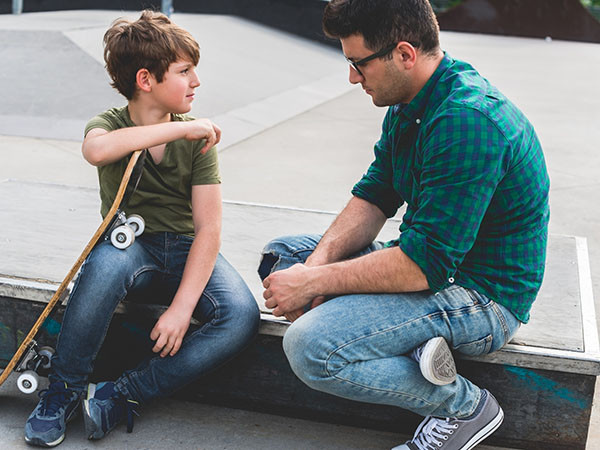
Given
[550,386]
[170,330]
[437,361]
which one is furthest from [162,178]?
[550,386]

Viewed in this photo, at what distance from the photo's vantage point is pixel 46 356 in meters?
2.50

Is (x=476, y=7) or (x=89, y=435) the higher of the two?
(x=89, y=435)

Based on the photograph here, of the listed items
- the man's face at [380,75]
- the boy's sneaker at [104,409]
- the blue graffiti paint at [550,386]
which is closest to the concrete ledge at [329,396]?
the blue graffiti paint at [550,386]

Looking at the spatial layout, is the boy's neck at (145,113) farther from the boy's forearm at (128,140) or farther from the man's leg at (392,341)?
the man's leg at (392,341)

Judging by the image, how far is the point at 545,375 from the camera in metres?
2.38

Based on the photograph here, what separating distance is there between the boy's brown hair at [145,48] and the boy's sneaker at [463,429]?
1.41m

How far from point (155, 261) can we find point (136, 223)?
0.48 ft

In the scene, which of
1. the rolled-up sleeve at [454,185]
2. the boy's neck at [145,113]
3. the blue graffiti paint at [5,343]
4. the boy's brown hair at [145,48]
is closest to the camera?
the rolled-up sleeve at [454,185]

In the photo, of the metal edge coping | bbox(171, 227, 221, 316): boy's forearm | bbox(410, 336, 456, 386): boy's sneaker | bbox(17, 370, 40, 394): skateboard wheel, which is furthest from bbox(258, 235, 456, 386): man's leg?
bbox(17, 370, 40, 394): skateboard wheel

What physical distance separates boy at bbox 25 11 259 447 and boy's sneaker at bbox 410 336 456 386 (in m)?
0.59

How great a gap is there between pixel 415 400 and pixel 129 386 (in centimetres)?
92

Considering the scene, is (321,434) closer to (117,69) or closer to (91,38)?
(117,69)

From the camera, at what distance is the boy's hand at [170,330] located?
239 cm

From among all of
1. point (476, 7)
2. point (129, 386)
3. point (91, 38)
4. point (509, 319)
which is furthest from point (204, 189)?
point (476, 7)
